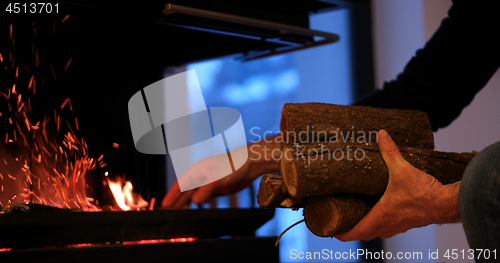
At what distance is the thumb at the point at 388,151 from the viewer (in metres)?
0.97

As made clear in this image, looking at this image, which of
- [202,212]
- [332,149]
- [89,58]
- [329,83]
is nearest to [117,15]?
[89,58]

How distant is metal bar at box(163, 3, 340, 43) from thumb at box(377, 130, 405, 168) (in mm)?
646

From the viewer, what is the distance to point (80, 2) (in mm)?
1255

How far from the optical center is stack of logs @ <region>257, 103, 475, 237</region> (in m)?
0.95

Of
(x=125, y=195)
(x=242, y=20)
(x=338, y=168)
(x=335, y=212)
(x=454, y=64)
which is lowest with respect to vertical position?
(x=125, y=195)

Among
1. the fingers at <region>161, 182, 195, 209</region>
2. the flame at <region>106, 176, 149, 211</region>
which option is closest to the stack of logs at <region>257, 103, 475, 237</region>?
the fingers at <region>161, 182, 195, 209</region>

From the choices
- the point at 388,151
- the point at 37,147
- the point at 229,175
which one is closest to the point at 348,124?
the point at 388,151

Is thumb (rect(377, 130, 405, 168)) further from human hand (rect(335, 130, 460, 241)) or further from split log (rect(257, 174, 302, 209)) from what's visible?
split log (rect(257, 174, 302, 209))

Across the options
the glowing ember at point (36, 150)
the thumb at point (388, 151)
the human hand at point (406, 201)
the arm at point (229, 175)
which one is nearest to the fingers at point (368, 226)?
the human hand at point (406, 201)

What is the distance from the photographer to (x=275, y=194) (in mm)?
1033

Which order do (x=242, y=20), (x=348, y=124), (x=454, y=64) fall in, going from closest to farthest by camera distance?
(x=348, y=124) < (x=242, y=20) < (x=454, y=64)

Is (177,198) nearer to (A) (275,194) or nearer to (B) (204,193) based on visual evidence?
(B) (204,193)

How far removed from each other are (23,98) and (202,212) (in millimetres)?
728

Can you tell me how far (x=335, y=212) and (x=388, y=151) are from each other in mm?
188
